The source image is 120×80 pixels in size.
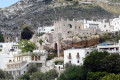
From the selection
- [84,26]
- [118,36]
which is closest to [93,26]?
[84,26]

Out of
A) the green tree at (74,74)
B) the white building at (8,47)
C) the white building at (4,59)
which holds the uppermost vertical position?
the white building at (8,47)

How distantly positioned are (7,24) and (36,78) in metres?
62.7

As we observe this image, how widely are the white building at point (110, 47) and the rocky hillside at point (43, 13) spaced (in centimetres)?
4738

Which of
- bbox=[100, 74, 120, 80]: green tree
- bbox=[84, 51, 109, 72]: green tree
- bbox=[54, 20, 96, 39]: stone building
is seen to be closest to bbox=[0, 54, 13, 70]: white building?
bbox=[54, 20, 96, 39]: stone building

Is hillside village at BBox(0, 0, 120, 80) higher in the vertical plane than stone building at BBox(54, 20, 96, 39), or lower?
lower

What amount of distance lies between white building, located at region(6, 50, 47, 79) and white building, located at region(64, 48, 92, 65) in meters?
6.37

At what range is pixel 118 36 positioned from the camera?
10194 cm

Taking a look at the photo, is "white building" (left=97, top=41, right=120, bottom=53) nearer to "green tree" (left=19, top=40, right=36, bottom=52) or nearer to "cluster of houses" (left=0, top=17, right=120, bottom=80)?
"cluster of houses" (left=0, top=17, right=120, bottom=80)

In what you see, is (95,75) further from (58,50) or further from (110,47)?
(58,50)

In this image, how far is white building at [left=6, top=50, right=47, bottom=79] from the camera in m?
93.3

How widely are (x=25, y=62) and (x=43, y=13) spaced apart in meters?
57.0

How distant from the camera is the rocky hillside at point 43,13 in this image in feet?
470

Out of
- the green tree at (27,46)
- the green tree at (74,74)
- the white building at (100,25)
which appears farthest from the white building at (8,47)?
the green tree at (74,74)

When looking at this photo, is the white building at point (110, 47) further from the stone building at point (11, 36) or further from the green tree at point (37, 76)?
the stone building at point (11, 36)
